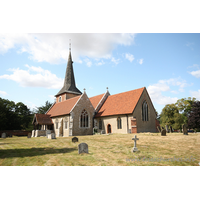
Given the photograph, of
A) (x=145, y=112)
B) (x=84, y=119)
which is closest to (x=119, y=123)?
(x=145, y=112)

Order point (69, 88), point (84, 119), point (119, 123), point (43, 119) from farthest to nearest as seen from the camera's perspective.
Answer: point (69, 88)
point (43, 119)
point (84, 119)
point (119, 123)

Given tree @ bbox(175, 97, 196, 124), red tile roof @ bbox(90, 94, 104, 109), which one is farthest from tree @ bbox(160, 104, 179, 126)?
red tile roof @ bbox(90, 94, 104, 109)

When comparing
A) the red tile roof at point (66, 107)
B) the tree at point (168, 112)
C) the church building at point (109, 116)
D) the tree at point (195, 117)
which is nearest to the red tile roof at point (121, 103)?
the church building at point (109, 116)

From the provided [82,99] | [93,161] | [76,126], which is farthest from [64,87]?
[93,161]

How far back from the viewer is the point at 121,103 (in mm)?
30078

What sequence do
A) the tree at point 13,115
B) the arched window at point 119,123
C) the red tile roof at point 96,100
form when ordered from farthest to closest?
the tree at point 13,115 → the red tile roof at point 96,100 → the arched window at point 119,123

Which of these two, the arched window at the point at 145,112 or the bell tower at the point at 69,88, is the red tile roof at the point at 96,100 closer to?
the bell tower at the point at 69,88

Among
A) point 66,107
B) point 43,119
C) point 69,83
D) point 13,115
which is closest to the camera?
point 66,107

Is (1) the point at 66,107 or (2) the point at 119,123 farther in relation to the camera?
(1) the point at 66,107

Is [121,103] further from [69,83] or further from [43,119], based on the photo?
[69,83]

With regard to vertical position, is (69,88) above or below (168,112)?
above

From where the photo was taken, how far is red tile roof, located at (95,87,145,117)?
27583 mm

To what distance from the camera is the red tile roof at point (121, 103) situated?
27583 millimetres

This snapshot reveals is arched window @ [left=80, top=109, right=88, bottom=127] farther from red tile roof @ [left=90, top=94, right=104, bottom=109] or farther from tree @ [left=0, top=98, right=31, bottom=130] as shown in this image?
tree @ [left=0, top=98, right=31, bottom=130]
